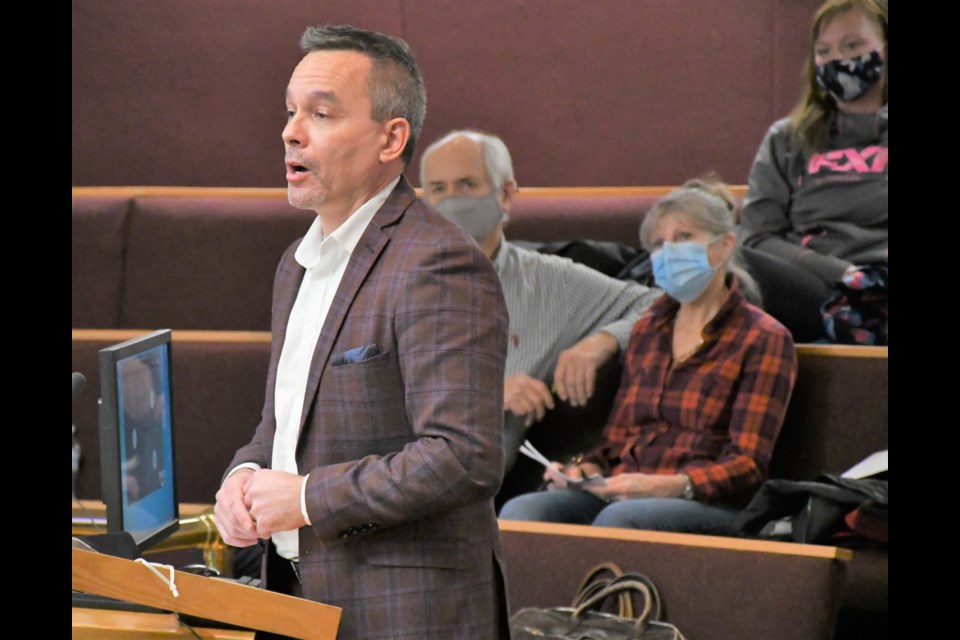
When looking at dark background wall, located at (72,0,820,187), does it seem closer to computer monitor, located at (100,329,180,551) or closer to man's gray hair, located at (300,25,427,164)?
computer monitor, located at (100,329,180,551)

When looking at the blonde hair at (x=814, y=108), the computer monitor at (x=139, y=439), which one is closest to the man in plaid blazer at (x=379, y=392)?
the computer monitor at (x=139, y=439)

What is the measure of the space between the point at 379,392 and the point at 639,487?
110cm

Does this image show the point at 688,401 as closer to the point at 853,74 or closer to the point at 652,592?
the point at 652,592

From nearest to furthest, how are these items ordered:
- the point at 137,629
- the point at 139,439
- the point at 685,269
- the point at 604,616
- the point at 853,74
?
the point at 137,629, the point at 139,439, the point at 604,616, the point at 685,269, the point at 853,74

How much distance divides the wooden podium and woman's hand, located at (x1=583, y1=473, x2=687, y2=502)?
1.17 m

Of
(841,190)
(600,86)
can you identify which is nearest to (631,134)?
(600,86)

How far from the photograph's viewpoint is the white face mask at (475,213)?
2.62 meters

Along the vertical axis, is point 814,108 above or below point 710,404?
above

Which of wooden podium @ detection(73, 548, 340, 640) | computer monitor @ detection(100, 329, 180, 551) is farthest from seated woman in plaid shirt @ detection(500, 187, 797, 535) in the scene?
wooden podium @ detection(73, 548, 340, 640)

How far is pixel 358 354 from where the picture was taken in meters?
1.17

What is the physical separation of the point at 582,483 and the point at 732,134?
4.37 feet

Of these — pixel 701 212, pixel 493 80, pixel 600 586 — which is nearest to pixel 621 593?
pixel 600 586

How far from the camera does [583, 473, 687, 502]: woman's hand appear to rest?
7.15 feet
